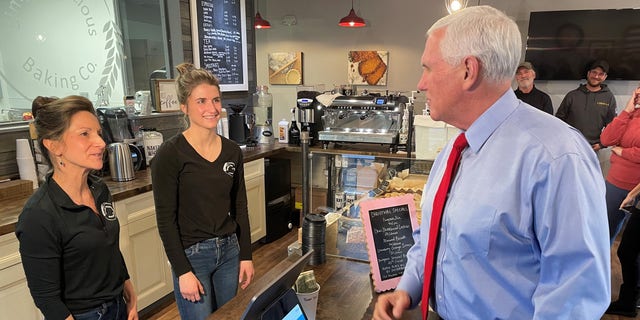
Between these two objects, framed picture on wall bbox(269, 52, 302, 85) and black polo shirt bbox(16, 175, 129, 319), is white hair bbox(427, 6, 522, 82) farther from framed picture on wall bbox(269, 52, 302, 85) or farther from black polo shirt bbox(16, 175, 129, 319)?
framed picture on wall bbox(269, 52, 302, 85)

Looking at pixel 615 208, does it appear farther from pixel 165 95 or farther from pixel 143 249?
pixel 165 95

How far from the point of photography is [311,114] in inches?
157

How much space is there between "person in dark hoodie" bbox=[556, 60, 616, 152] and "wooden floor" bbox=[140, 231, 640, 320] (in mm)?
1213

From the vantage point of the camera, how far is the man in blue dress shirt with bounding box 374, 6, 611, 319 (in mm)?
710

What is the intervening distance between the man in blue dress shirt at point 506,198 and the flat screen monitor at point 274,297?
35cm

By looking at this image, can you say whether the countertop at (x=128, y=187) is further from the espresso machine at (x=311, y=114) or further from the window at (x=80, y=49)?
the window at (x=80, y=49)

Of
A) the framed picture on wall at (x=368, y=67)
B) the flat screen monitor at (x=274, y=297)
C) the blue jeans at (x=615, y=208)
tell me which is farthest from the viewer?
the framed picture on wall at (x=368, y=67)

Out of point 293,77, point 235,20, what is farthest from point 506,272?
point 293,77

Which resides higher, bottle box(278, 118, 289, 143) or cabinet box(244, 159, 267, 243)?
bottle box(278, 118, 289, 143)

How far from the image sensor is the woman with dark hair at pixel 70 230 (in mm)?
1195

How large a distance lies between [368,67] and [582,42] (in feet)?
8.73

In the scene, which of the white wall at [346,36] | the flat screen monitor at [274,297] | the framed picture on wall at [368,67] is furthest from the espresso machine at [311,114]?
the flat screen monitor at [274,297]

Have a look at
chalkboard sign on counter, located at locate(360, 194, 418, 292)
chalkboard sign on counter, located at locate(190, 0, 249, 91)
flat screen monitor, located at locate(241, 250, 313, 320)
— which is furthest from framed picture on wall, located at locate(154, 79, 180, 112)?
flat screen monitor, located at locate(241, 250, 313, 320)

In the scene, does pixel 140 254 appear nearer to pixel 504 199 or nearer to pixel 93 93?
pixel 93 93
